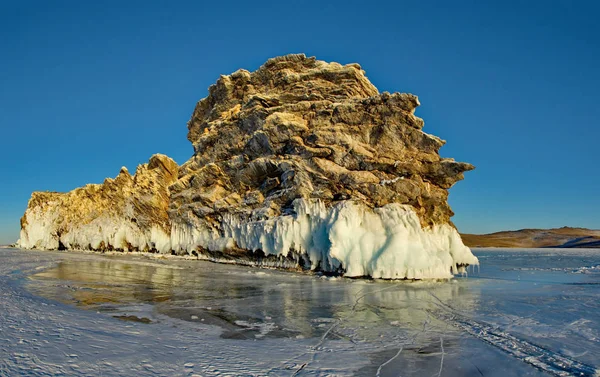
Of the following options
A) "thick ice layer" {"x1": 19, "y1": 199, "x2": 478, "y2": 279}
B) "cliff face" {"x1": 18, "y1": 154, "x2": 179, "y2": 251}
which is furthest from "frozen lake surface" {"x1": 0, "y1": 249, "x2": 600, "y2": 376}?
"cliff face" {"x1": 18, "y1": 154, "x2": 179, "y2": 251}

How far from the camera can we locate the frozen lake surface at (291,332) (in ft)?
24.3

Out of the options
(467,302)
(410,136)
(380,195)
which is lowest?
(467,302)

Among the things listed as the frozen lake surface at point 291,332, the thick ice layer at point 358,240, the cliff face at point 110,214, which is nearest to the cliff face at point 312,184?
the thick ice layer at point 358,240

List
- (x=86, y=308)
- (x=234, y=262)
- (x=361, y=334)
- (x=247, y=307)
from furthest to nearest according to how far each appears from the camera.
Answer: (x=234, y=262), (x=247, y=307), (x=86, y=308), (x=361, y=334)

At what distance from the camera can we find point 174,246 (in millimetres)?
44062

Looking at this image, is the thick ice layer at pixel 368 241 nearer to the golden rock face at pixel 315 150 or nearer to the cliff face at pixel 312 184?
the cliff face at pixel 312 184

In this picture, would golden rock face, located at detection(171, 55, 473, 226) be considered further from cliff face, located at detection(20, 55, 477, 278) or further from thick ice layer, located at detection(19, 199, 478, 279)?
thick ice layer, located at detection(19, 199, 478, 279)

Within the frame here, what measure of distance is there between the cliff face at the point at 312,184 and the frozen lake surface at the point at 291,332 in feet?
24.3

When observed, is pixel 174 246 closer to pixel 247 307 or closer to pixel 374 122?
pixel 374 122

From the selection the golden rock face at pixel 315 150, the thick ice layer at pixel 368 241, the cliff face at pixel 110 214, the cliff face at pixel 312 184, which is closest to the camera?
the thick ice layer at pixel 368 241

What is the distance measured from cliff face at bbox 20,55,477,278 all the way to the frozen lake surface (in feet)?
24.3

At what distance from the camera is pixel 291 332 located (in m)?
10.2

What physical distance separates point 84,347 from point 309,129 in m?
26.1

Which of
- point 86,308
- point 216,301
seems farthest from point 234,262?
point 86,308
